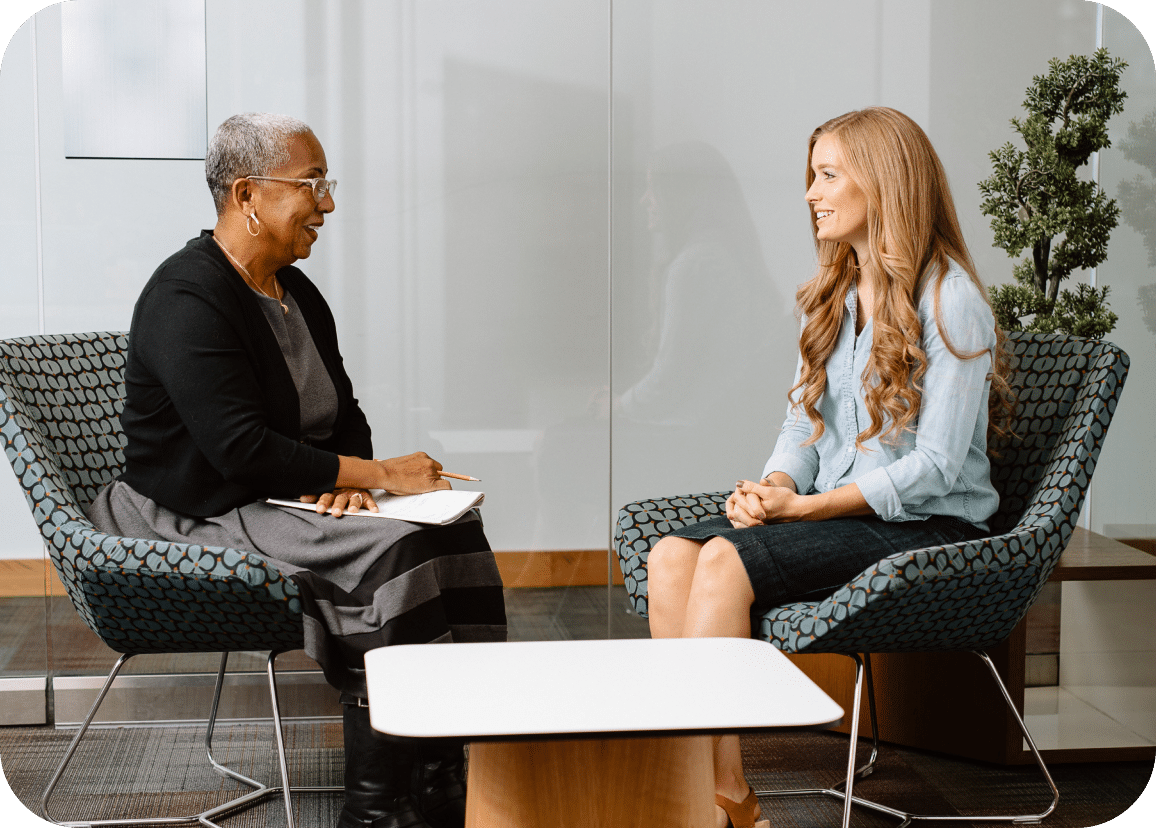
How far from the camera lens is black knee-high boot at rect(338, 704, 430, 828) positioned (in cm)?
235

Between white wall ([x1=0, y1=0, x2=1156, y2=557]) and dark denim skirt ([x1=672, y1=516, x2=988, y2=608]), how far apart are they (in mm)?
1208

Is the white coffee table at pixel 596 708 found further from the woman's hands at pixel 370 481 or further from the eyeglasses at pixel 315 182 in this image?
the eyeglasses at pixel 315 182

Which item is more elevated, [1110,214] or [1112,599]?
[1110,214]

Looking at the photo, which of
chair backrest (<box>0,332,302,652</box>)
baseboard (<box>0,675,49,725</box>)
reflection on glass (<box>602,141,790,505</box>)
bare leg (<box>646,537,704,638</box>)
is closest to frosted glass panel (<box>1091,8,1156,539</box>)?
reflection on glass (<box>602,141,790,505</box>)

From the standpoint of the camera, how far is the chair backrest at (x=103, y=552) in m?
2.15

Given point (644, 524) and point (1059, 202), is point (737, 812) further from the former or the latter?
point (1059, 202)

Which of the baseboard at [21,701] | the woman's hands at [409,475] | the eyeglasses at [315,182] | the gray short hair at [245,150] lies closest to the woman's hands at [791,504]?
the woman's hands at [409,475]

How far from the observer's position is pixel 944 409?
2289 millimetres

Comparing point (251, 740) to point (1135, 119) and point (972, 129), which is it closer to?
point (972, 129)

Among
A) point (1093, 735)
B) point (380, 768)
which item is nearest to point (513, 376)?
point (380, 768)

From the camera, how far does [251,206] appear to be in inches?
99.4

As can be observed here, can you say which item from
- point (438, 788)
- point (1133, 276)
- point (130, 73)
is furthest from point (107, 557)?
point (1133, 276)

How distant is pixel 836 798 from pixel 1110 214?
1.78m

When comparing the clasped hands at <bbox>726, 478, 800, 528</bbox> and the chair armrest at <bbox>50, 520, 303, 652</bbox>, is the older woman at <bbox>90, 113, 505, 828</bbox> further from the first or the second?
the clasped hands at <bbox>726, 478, 800, 528</bbox>
